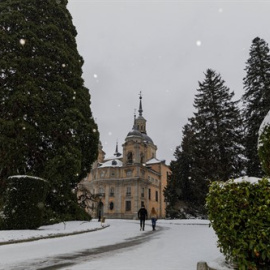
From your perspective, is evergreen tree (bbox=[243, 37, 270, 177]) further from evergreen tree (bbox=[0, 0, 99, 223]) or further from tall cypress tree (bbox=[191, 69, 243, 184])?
evergreen tree (bbox=[0, 0, 99, 223])

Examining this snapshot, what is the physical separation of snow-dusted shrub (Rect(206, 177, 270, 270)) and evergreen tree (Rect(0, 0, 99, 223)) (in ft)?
42.5

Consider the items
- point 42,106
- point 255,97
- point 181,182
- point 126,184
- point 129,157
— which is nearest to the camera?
point 42,106

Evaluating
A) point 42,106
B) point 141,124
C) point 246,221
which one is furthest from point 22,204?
point 141,124

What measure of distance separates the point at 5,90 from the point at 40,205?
811 centimetres

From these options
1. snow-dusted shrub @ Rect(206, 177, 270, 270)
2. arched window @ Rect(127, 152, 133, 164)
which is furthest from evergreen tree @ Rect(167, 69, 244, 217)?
arched window @ Rect(127, 152, 133, 164)

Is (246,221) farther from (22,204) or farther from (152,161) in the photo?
(152,161)

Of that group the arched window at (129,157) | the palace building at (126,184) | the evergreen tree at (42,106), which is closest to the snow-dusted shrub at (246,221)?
the evergreen tree at (42,106)

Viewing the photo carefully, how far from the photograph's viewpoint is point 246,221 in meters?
4.45

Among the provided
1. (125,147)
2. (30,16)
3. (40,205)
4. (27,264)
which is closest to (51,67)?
(30,16)

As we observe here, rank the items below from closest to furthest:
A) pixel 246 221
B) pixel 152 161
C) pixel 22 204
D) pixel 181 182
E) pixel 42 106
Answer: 1. pixel 246 221
2. pixel 22 204
3. pixel 42 106
4. pixel 181 182
5. pixel 152 161

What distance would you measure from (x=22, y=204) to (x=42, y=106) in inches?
282

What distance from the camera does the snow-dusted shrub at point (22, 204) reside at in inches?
485

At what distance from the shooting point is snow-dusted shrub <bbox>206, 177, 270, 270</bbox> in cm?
425

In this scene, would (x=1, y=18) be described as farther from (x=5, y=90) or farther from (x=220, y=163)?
(x=220, y=163)
